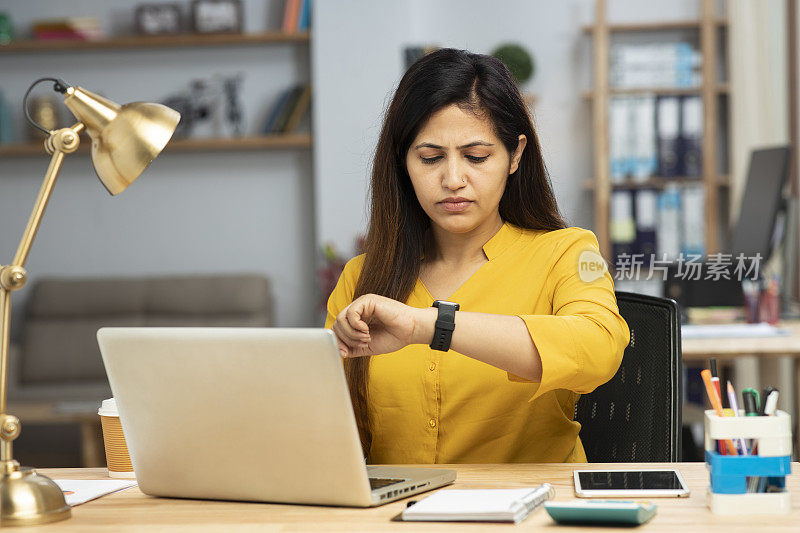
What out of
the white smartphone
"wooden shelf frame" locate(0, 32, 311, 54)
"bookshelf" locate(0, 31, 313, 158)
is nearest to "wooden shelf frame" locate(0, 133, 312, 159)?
"bookshelf" locate(0, 31, 313, 158)

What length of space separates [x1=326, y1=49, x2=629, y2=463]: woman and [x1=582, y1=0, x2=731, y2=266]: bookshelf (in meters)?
3.37

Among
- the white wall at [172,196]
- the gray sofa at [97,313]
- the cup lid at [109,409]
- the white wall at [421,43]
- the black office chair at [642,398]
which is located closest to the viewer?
the cup lid at [109,409]

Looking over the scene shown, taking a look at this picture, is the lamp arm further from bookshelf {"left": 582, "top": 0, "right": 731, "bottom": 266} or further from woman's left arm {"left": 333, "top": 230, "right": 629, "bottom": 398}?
bookshelf {"left": 582, "top": 0, "right": 731, "bottom": 266}

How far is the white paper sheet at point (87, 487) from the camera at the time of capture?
1180mm

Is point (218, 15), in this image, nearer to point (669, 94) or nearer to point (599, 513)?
point (669, 94)

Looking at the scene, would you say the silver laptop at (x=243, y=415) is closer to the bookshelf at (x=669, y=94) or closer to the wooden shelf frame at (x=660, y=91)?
the bookshelf at (x=669, y=94)

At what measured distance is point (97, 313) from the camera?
486cm

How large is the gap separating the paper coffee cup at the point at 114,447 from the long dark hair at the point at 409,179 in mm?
393

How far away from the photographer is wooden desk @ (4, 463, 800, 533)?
954 millimetres

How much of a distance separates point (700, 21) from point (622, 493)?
4377 millimetres

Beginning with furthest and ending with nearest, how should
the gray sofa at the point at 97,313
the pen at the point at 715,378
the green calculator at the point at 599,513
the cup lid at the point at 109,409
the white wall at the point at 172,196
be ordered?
the white wall at the point at 172,196 < the gray sofa at the point at 97,313 < the cup lid at the point at 109,409 < the pen at the point at 715,378 < the green calculator at the point at 599,513

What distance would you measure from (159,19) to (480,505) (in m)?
4.52

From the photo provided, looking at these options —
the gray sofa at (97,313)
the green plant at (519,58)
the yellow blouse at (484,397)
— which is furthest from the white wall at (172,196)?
the yellow blouse at (484,397)

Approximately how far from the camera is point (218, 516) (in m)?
1.05
